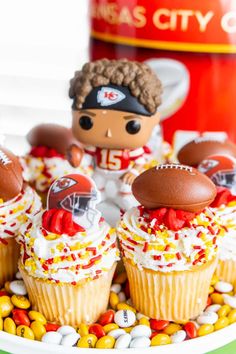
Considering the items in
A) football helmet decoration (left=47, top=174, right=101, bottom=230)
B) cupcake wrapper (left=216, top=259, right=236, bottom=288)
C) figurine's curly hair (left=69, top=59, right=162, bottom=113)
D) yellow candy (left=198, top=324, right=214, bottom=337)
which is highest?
figurine's curly hair (left=69, top=59, right=162, bottom=113)

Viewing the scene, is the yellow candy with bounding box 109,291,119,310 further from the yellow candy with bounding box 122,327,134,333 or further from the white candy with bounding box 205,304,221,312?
the white candy with bounding box 205,304,221,312

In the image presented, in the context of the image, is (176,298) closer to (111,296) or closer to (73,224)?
(111,296)

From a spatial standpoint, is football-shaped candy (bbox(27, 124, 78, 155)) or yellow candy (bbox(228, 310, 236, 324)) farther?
football-shaped candy (bbox(27, 124, 78, 155))

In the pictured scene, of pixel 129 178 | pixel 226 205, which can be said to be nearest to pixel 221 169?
pixel 226 205

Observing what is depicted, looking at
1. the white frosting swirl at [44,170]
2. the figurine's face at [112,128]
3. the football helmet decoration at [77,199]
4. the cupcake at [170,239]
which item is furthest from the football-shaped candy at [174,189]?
the white frosting swirl at [44,170]

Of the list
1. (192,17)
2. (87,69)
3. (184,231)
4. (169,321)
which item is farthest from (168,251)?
(192,17)

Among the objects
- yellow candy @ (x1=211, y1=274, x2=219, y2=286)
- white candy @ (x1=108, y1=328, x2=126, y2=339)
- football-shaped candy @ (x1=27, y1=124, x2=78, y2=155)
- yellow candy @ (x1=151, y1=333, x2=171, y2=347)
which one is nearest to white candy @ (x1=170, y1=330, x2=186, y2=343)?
yellow candy @ (x1=151, y1=333, x2=171, y2=347)
